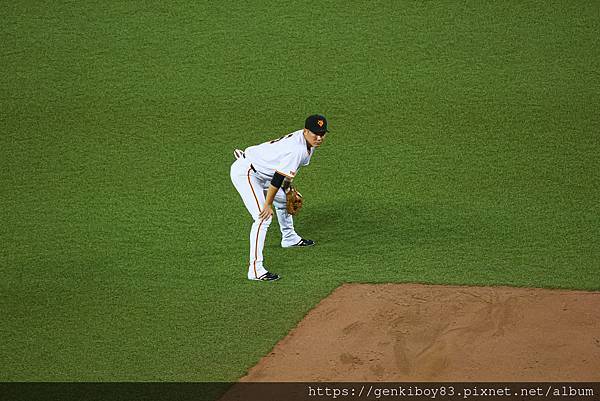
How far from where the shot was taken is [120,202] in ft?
32.4

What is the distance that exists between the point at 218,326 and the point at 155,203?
2.99m

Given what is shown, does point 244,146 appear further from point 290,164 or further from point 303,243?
point 290,164

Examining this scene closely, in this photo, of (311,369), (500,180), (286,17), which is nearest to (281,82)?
(286,17)

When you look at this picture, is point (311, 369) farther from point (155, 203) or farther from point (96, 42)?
point (96, 42)

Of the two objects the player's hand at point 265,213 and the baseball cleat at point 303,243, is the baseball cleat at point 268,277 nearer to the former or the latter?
the player's hand at point 265,213

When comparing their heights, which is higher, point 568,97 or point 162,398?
point 568,97

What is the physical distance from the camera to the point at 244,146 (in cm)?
1092

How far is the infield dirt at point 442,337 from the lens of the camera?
630cm

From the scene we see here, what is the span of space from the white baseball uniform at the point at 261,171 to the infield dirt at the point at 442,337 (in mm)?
876

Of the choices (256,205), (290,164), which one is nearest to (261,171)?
(256,205)

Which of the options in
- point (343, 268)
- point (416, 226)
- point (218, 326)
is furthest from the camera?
point (416, 226)

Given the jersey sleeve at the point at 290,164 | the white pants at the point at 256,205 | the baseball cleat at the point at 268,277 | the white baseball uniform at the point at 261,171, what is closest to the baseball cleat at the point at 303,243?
the white pants at the point at 256,205

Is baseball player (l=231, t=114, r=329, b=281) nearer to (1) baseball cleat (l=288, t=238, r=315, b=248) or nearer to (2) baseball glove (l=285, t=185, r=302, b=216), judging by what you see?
(2) baseball glove (l=285, t=185, r=302, b=216)

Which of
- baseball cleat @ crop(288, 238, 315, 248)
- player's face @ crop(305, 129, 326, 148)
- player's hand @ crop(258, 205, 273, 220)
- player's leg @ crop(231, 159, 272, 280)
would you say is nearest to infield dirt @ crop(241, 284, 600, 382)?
player's leg @ crop(231, 159, 272, 280)
